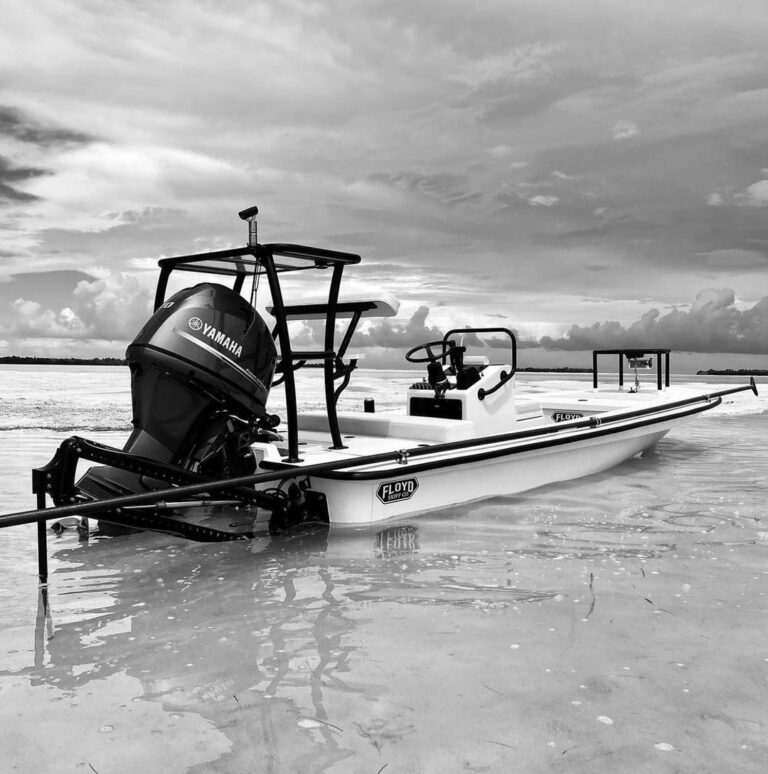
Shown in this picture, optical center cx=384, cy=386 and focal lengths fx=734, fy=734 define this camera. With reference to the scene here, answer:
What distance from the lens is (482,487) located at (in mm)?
5883

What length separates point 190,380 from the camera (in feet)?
14.5

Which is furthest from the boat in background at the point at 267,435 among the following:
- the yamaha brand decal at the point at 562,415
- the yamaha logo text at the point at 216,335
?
the yamaha brand decal at the point at 562,415

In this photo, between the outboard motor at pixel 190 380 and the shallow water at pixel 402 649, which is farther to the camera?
the outboard motor at pixel 190 380

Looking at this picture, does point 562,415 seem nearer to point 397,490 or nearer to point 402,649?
point 397,490

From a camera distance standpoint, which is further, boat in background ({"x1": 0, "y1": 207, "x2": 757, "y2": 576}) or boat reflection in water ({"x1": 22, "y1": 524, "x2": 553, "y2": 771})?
boat in background ({"x1": 0, "y1": 207, "x2": 757, "y2": 576})

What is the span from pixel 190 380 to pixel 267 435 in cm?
135

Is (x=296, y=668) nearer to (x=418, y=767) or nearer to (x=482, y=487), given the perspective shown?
(x=418, y=767)

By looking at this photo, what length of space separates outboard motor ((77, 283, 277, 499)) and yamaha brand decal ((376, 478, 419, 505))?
1.03 m

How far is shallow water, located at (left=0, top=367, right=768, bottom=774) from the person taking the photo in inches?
91.2

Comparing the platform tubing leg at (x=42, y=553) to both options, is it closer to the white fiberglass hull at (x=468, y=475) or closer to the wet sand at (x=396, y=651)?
the wet sand at (x=396, y=651)

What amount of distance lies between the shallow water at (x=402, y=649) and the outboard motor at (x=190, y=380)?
62 cm

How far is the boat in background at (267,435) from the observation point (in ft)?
14.4

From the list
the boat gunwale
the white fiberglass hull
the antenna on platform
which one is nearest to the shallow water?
the white fiberglass hull

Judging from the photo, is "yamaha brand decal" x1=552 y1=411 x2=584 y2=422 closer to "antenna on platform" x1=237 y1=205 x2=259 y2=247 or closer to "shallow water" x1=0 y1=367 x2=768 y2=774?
"shallow water" x1=0 y1=367 x2=768 y2=774
